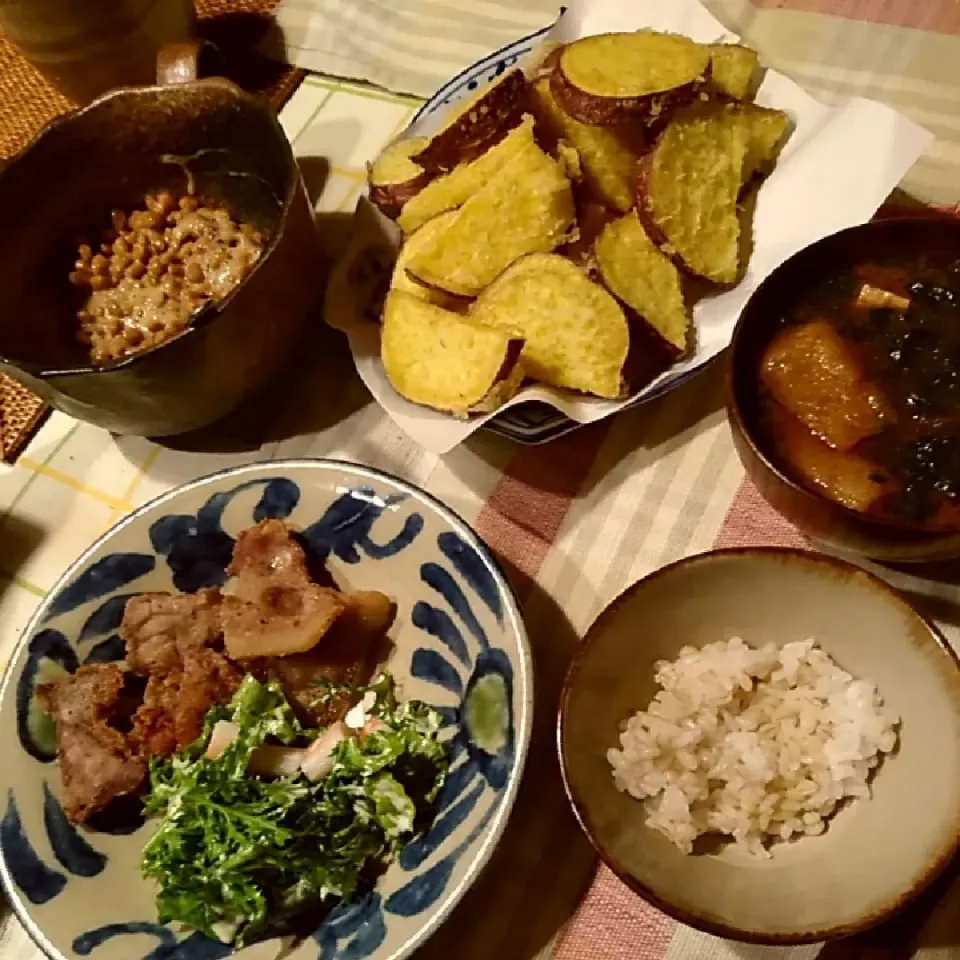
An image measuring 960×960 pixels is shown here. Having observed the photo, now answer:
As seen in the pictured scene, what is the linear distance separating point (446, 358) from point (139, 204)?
1.92ft

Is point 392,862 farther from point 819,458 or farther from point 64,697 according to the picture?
point 819,458

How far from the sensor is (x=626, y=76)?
1402 millimetres

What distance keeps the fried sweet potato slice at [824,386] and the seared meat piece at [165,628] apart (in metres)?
0.71

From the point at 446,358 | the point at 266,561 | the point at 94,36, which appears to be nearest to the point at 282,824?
the point at 266,561

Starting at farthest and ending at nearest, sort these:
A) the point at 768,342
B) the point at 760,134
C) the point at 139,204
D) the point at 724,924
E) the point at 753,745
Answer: the point at 139,204, the point at 760,134, the point at 768,342, the point at 753,745, the point at 724,924

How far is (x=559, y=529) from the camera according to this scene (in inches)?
55.3

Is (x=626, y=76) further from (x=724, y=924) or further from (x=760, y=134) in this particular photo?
(x=724, y=924)

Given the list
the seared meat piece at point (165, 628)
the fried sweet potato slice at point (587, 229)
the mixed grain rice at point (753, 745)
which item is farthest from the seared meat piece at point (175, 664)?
the fried sweet potato slice at point (587, 229)

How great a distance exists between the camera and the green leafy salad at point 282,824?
1153 millimetres

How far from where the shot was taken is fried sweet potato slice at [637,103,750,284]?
1.38 m

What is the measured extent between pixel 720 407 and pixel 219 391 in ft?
2.11

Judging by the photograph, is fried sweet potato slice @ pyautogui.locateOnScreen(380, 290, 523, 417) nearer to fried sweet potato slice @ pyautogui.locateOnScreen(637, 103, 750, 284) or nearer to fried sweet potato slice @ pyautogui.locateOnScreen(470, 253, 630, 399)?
fried sweet potato slice @ pyautogui.locateOnScreen(470, 253, 630, 399)

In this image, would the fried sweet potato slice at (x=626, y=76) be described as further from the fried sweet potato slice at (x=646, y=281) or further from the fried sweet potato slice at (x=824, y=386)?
the fried sweet potato slice at (x=824, y=386)

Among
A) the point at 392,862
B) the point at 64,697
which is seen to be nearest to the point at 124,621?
the point at 64,697
